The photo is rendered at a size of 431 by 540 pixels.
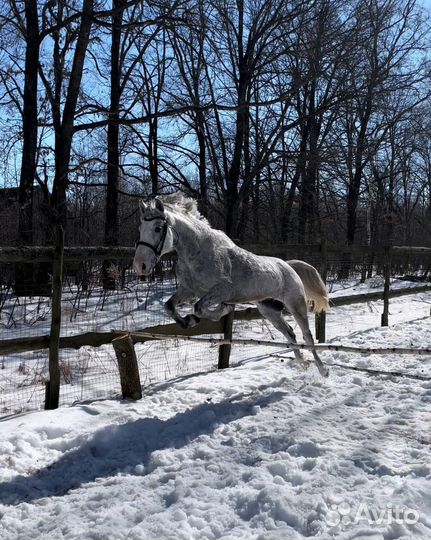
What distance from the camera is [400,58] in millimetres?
16391

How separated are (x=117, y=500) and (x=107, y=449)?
98 centimetres

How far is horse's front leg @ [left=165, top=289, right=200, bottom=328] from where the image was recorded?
3.98 m

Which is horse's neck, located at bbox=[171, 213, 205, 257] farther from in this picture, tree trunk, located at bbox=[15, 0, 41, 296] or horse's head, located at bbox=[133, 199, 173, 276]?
tree trunk, located at bbox=[15, 0, 41, 296]

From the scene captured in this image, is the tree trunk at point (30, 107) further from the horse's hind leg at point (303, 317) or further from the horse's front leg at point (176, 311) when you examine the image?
the horse's front leg at point (176, 311)

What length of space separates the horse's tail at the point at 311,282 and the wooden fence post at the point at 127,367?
242 centimetres

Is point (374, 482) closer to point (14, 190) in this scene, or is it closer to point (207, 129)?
point (14, 190)

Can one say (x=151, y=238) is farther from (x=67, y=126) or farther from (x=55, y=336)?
(x=67, y=126)

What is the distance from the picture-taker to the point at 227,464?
12.0 ft

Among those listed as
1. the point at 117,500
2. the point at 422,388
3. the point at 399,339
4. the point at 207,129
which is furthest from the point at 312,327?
the point at 207,129

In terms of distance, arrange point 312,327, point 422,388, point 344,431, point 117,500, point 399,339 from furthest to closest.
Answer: point 312,327
point 399,339
point 422,388
point 344,431
point 117,500

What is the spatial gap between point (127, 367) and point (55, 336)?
85 cm

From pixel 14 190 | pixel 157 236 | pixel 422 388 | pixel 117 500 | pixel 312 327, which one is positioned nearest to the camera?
pixel 117 500

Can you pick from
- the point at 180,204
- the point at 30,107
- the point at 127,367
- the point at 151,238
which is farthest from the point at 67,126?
the point at 151,238

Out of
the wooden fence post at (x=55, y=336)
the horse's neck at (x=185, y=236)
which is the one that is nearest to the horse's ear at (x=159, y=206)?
the horse's neck at (x=185, y=236)
